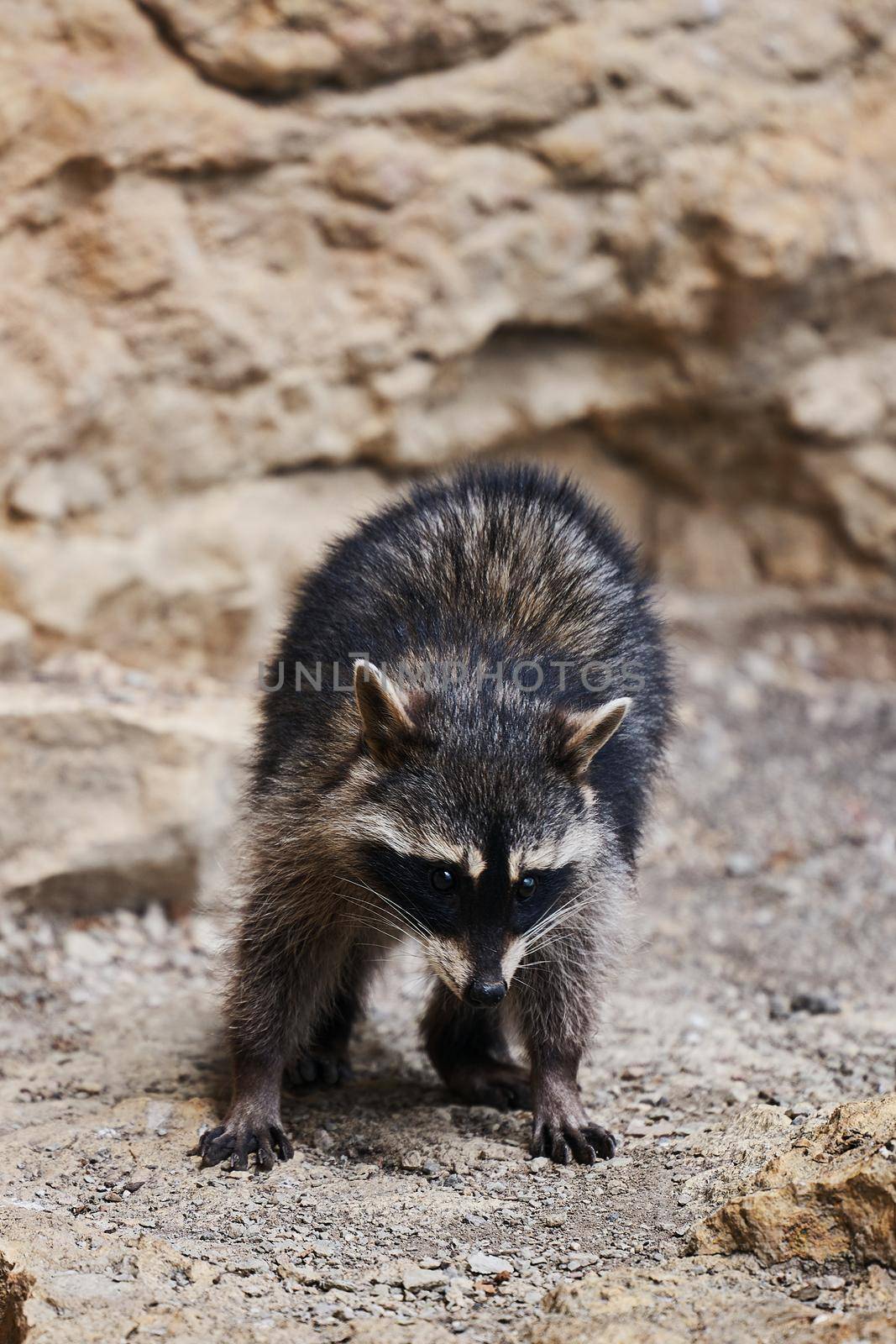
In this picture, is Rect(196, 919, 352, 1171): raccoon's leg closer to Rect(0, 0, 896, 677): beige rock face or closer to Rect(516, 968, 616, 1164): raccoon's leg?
Rect(516, 968, 616, 1164): raccoon's leg

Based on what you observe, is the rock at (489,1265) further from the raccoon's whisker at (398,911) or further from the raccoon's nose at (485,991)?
the raccoon's whisker at (398,911)

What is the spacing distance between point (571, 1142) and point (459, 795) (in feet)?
3.74

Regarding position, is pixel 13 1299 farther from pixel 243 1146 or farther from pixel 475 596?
pixel 475 596

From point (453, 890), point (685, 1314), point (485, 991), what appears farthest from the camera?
point (453, 890)

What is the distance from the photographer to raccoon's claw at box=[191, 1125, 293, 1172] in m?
4.21

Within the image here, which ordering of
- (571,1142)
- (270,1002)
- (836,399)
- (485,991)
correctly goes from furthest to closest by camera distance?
(836,399), (270,1002), (571,1142), (485,991)

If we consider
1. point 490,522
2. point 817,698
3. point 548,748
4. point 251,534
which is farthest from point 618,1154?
point 817,698

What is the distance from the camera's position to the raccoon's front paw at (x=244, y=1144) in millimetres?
4211

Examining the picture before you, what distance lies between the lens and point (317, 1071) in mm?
5008

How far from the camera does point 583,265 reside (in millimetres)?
7656

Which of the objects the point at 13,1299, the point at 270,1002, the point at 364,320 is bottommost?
the point at 270,1002

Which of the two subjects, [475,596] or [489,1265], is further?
[475,596]

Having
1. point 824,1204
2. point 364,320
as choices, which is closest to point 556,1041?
point 824,1204

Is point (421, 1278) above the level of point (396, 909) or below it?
below
